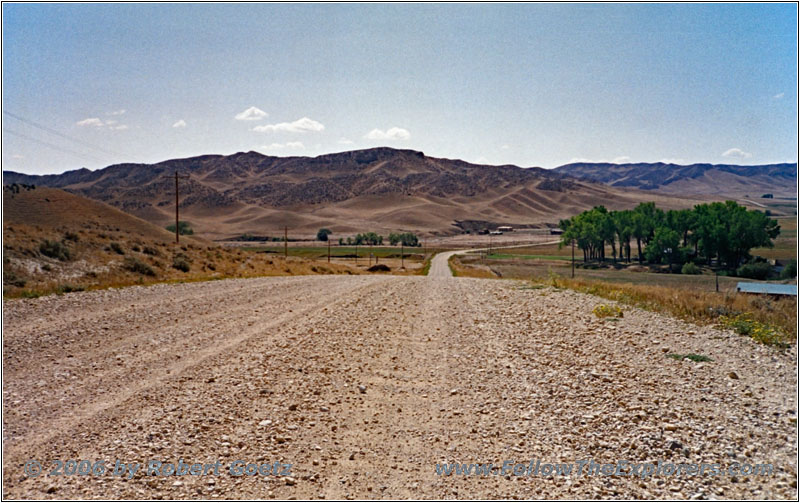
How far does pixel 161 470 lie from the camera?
16.8 ft

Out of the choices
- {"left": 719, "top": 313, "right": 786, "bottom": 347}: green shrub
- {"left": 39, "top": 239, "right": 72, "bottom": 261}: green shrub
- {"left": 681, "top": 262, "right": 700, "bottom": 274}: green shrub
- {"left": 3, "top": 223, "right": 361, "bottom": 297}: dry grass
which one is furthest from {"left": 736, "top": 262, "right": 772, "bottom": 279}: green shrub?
{"left": 39, "top": 239, "right": 72, "bottom": 261}: green shrub

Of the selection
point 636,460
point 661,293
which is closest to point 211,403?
point 636,460

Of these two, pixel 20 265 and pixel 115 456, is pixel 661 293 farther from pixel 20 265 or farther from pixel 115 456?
pixel 20 265

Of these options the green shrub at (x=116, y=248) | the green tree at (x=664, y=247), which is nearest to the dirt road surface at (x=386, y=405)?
the green shrub at (x=116, y=248)

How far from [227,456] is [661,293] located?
43.0ft

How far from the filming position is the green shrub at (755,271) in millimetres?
49763

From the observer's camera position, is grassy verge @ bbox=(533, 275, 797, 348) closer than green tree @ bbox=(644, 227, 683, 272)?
Yes

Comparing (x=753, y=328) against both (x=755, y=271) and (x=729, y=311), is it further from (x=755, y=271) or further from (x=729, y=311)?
(x=755, y=271)

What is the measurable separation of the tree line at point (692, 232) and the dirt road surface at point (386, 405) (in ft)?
178

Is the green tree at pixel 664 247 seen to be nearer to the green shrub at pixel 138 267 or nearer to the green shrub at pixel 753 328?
the green shrub at pixel 138 267

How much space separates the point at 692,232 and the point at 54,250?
6280 cm

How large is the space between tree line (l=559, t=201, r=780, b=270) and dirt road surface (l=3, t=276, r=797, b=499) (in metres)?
54.2

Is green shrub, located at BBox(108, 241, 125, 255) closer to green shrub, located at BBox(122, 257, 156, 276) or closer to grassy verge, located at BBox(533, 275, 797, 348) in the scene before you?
green shrub, located at BBox(122, 257, 156, 276)

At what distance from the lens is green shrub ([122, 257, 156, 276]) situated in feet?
84.3
